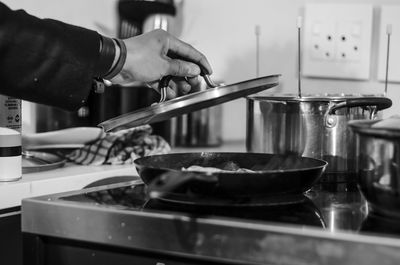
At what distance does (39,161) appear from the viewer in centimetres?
139

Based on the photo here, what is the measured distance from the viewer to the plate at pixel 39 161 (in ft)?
4.42

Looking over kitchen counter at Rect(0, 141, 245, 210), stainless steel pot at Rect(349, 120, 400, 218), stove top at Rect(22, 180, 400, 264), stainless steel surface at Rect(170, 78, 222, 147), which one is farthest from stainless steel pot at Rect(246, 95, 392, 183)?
stainless steel surface at Rect(170, 78, 222, 147)

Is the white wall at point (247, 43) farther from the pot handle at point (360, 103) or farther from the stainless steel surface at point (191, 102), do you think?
the stainless steel surface at point (191, 102)

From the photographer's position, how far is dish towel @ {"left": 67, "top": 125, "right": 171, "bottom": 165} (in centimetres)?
150

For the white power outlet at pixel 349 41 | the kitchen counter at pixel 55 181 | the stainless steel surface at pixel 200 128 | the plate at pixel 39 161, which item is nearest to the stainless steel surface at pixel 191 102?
the kitchen counter at pixel 55 181

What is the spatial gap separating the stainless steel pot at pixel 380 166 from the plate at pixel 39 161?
77 centimetres

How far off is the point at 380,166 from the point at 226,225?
19 cm

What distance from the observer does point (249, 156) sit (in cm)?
102

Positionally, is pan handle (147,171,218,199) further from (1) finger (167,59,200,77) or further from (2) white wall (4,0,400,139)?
(2) white wall (4,0,400,139)

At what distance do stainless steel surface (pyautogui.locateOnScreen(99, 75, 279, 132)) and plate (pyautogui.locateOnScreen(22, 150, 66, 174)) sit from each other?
464 millimetres

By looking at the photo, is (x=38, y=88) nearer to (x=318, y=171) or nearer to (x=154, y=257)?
(x=154, y=257)

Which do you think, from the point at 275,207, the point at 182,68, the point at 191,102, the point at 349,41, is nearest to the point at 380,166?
the point at 275,207

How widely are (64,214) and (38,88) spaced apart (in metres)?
0.19

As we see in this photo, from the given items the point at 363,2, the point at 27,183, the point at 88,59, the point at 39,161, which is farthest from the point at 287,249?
the point at 363,2
